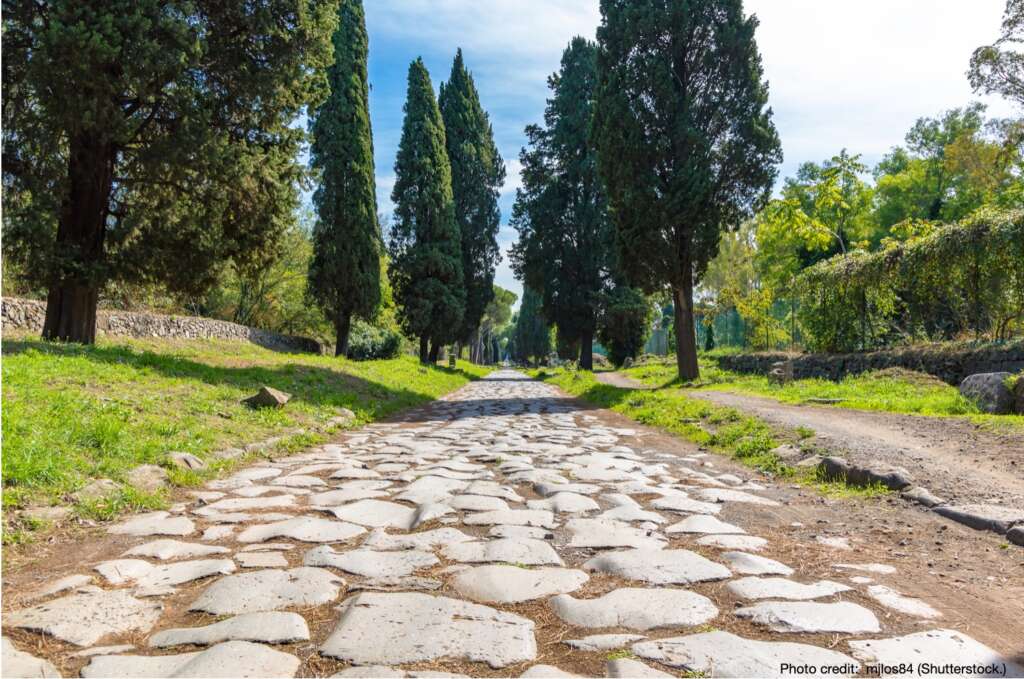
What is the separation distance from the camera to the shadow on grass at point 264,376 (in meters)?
8.06

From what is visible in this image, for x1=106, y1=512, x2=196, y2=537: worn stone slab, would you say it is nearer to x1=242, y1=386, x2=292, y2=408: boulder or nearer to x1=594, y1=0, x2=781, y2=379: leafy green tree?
x1=242, y1=386, x2=292, y2=408: boulder

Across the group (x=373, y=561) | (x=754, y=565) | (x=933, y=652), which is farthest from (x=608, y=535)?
(x=933, y=652)

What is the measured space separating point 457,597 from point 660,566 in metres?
1.05

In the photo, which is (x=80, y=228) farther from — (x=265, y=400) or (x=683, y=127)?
(x=683, y=127)

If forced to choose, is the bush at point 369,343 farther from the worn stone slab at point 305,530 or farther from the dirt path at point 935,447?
the worn stone slab at point 305,530

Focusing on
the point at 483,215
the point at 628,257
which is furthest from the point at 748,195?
the point at 483,215

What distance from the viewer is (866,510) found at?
404cm

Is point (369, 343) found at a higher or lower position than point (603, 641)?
higher

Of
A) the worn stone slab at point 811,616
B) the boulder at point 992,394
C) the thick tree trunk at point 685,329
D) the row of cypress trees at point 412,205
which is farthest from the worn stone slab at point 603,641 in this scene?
the row of cypress trees at point 412,205

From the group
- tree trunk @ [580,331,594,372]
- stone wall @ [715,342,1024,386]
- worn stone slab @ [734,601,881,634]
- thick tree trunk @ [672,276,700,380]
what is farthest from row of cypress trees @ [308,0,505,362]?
worn stone slab @ [734,601,881,634]

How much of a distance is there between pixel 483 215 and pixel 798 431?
26.3 metres

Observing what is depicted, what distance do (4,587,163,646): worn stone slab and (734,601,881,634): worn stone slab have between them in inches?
92.5

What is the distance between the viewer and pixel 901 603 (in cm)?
245

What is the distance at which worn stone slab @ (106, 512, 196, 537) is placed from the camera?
3.27 metres
